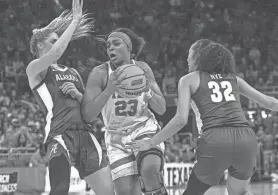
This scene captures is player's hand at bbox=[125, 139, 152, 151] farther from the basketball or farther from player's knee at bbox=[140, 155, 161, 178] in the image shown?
the basketball

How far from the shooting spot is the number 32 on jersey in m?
4.16

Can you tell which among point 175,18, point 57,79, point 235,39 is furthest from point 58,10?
point 57,79

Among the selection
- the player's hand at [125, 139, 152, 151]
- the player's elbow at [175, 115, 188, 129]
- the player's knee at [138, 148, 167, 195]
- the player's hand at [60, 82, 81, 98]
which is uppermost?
the player's hand at [60, 82, 81, 98]

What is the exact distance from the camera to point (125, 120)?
465 cm

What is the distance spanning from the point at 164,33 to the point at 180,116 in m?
15.8

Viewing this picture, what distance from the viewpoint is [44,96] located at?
4.73 m

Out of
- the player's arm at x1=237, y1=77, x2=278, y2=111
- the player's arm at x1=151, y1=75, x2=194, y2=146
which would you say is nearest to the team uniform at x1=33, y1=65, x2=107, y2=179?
the player's arm at x1=151, y1=75, x2=194, y2=146

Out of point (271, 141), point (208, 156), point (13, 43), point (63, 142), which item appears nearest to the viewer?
point (208, 156)

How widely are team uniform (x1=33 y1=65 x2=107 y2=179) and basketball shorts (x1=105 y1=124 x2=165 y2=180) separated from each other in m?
0.14

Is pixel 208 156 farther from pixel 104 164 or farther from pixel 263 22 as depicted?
pixel 263 22

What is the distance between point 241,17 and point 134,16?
3.81 meters

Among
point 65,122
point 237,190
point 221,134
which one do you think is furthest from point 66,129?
point 237,190

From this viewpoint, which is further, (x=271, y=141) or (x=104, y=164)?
(x=271, y=141)

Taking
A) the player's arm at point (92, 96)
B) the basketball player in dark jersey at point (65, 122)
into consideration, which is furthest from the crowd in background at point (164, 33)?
the player's arm at point (92, 96)
